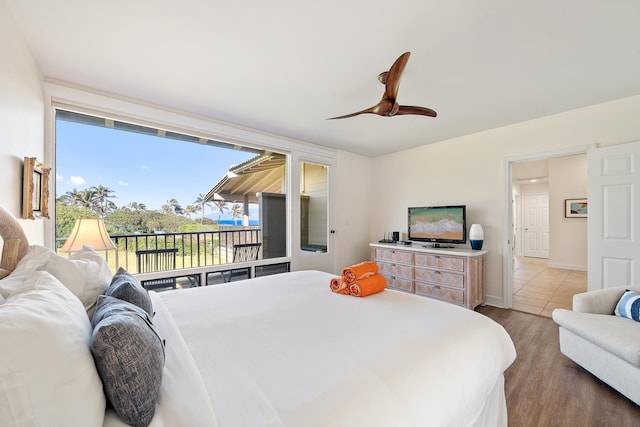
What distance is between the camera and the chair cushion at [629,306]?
2.12 metres

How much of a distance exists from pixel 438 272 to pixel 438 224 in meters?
0.80

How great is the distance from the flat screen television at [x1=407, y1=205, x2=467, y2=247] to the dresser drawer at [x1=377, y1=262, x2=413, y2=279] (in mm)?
570

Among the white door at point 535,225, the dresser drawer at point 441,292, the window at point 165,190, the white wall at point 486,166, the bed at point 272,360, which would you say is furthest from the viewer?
the white door at point 535,225

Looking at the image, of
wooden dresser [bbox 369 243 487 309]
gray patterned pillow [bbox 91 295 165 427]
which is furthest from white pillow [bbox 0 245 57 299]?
wooden dresser [bbox 369 243 487 309]

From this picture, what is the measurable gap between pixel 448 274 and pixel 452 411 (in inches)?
116

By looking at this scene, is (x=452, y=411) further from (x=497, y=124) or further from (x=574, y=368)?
(x=497, y=124)

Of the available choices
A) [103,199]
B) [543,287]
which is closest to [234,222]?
[103,199]

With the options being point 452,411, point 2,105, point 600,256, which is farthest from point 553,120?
point 2,105

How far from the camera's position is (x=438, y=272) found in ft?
12.5

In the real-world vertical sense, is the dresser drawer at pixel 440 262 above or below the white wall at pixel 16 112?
below

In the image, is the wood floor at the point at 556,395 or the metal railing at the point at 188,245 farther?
the metal railing at the point at 188,245

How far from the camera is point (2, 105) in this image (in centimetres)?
153

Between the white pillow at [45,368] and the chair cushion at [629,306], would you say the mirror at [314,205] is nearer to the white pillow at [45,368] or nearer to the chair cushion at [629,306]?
the chair cushion at [629,306]

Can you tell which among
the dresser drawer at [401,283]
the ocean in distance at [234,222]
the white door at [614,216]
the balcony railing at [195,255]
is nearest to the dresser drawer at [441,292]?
the dresser drawer at [401,283]
